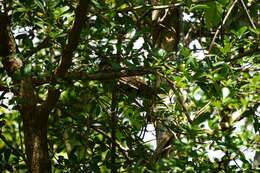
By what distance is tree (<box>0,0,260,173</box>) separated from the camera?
136 cm

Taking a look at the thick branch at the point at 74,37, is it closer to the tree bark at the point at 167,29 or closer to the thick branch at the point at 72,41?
the thick branch at the point at 72,41

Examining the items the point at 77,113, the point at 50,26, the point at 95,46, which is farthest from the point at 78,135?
the point at 50,26

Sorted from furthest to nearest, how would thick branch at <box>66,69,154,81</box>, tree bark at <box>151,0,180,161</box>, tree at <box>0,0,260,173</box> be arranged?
tree bark at <box>151,0,180,161</box>
thick branch at <box>66,69,154,81</box>
tree at <box>0,0,260,173</box>

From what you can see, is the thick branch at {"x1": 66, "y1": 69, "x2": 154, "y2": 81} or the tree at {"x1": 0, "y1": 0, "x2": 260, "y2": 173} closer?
the tree at {"x1": 0, "y1": 0, "x2": 260, "y2": 173}

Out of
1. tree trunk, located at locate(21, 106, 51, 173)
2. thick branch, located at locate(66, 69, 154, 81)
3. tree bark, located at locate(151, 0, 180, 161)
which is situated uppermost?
tree bark, located at locate(151, 0, 180, 161)

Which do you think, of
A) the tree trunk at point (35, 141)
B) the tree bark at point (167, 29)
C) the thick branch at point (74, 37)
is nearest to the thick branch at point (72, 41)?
the thick branch at point (74, 37)

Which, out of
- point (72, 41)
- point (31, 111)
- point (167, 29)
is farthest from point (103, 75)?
point (167, 29)

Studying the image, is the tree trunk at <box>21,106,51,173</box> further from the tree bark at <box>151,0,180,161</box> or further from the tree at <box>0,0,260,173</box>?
the tree bark at <box>151,0,180,161</box>

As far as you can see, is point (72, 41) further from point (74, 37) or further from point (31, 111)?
point (31, 111)

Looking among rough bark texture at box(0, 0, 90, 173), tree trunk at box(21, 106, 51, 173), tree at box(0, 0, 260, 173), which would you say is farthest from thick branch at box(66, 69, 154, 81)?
tree trunk at box(21, 106, 51, 173)

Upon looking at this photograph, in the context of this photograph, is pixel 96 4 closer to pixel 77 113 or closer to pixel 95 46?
pixel 95 46

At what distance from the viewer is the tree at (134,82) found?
4.47 ft

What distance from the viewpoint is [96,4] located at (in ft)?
5.12

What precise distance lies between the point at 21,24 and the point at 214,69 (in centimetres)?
94
